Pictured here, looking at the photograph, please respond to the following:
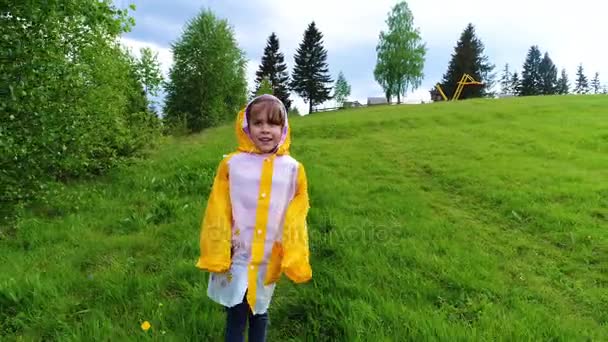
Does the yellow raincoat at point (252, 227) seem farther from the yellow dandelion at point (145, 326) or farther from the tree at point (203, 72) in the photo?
the tree at point (203, 72)

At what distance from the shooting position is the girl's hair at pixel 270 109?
2.97 m

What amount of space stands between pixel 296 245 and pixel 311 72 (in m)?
60.3

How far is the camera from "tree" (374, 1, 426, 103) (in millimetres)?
56750

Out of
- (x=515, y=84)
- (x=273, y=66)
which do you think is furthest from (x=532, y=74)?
(x=273, y=66)

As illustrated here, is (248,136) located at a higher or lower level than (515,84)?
lower

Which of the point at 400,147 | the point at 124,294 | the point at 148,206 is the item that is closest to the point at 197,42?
the point at 400,147

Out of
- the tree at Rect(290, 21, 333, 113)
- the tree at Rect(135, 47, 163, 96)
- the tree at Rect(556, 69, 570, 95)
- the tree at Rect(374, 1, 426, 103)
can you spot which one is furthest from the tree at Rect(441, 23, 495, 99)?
the tree at Rect(135, 47, 163, 96)

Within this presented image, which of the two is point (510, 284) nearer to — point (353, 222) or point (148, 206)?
point (353, 222)

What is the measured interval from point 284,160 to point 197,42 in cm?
4187

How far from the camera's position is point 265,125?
2.96 metres

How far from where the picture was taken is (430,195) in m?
8.45

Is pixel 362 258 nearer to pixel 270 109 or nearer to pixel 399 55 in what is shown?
pixel 270 109

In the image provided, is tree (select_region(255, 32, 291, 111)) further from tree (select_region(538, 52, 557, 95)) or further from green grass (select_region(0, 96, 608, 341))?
green grass (select_region(0, 96, 608, 341))

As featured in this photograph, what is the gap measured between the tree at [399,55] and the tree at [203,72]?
23.2 m
